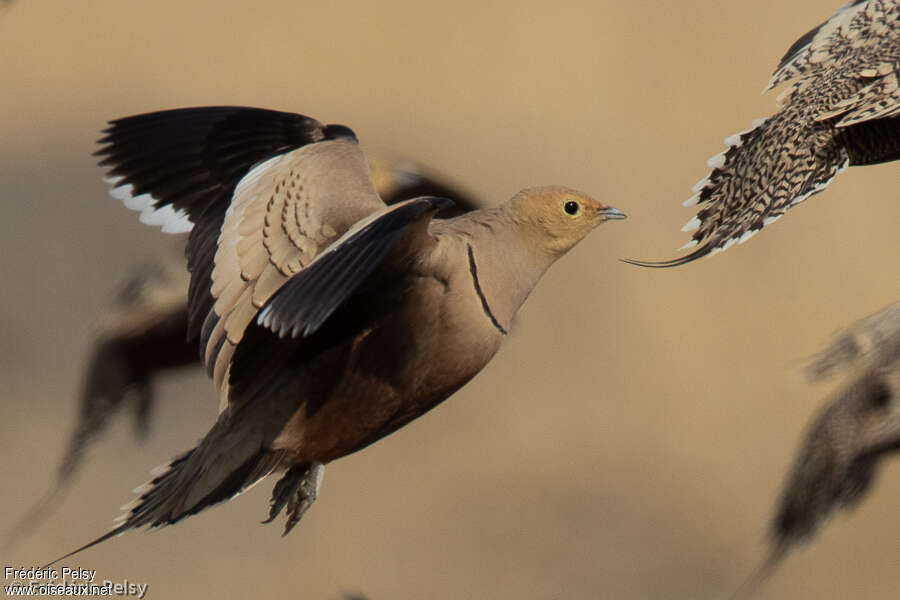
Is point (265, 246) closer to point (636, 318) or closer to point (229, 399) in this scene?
point (229, 399)

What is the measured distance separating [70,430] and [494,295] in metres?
0.89

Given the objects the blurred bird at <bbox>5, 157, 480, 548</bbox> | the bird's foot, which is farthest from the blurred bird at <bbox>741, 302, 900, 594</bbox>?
the bird's foot

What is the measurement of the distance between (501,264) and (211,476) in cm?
38

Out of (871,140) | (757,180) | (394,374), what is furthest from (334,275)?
(871,140)

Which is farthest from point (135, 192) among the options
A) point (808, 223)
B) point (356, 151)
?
point (808, 223)

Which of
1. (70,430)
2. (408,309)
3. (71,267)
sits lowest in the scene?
(70,430)

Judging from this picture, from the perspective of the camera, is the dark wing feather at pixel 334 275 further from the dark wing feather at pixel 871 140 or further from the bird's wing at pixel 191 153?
the dark wing feather at pixel 871 140

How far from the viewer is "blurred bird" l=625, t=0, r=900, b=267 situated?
1435 mm

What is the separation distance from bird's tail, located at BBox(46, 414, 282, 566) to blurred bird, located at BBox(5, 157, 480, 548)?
464 millimetres

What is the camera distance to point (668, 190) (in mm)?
1961

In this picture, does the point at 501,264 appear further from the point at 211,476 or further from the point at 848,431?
the point at 848,431

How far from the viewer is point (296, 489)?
53.1 inches

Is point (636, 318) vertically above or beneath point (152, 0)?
beneath

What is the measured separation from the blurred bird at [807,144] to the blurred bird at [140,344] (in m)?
0.39
